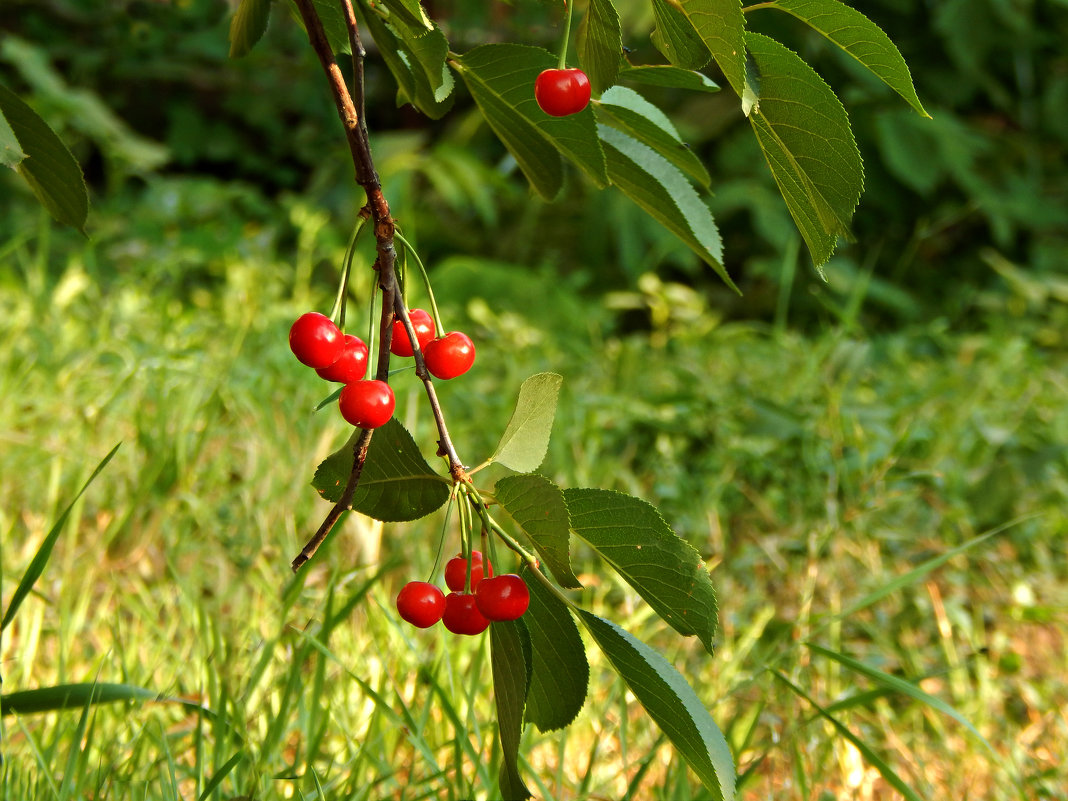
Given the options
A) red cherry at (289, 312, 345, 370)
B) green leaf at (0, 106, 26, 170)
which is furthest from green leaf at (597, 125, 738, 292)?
green leaf at (0, 106, 26, 170)

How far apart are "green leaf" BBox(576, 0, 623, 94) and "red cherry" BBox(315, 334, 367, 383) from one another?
218 mm

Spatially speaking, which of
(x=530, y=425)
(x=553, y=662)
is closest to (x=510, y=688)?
(x=553, y=662)

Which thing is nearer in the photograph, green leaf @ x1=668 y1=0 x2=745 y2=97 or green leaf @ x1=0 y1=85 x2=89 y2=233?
green leaf @ x1=668 y1=0 x2=745 y2=97

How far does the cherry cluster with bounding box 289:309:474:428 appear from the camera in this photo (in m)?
0.56

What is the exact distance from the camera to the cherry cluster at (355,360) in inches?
22.1

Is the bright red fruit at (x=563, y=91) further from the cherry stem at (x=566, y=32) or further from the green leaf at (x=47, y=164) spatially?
the green leaf at (x=47, y=164)

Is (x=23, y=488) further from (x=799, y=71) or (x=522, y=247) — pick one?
(x=522, y=247)

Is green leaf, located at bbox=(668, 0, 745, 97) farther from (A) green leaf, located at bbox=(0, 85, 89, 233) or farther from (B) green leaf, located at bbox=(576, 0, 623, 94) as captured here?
(A) green leaf, located at bbox=(0, 85, 89, 233)

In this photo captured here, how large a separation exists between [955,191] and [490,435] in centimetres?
258

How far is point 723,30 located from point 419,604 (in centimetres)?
37

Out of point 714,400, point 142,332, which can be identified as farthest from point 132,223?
point 714,400

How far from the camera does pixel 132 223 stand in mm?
3260

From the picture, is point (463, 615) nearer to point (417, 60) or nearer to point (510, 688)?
point (510, 688)

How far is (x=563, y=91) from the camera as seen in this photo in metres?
0.57
